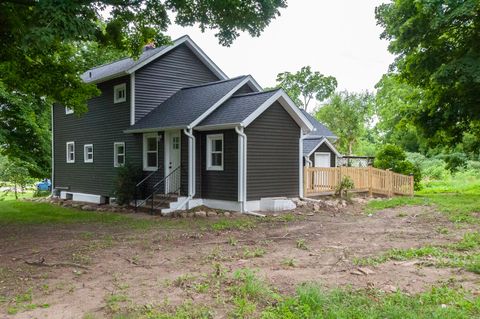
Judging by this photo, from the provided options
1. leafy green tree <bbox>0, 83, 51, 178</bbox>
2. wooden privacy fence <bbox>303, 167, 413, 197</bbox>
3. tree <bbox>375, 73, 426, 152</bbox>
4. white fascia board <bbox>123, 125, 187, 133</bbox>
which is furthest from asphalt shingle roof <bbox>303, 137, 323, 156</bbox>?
leafy green tree <bbox>0, 83, 51, 178</bbox>

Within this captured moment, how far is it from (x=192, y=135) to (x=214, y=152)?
1.03 m

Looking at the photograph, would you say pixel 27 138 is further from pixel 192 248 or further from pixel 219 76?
pixel 192 248

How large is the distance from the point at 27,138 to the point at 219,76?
452 inches

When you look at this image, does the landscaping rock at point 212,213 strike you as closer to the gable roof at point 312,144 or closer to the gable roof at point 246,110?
the gable roof at point 246,110

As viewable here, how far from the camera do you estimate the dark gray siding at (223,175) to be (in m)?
14.1

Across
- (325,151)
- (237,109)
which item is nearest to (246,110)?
(237,109)

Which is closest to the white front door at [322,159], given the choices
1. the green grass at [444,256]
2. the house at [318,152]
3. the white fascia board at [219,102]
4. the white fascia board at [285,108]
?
the house at [318,152]

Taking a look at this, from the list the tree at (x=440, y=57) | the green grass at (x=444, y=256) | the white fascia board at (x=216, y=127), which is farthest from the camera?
the white fascia board at (x=216, y=127)

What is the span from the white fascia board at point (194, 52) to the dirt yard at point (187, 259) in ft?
23.8

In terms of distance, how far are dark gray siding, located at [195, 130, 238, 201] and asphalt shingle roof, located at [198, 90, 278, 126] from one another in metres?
0.46

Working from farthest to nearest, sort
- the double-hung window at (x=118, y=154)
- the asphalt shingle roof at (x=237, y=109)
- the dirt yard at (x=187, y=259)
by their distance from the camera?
1. the double-hung window at (x=118, y=154)
2. the asphalt shingle roof at (x=237, y=109)
3. the dirt yard at (x=187, y=259)

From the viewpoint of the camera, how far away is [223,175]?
1438cm

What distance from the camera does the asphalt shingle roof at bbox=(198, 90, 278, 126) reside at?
13898mm

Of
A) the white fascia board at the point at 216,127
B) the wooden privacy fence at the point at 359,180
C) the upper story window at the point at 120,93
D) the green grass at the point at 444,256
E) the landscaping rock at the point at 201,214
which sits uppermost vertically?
the upper story window at the point at 120,93
